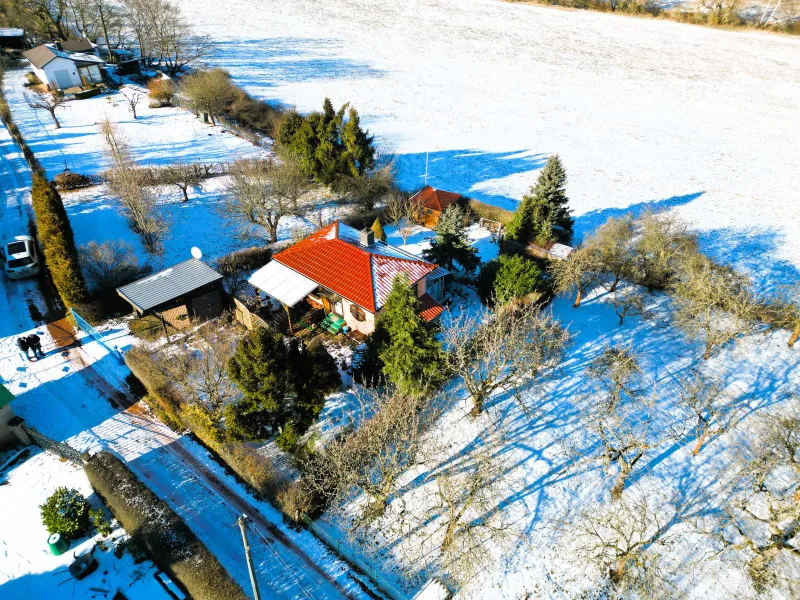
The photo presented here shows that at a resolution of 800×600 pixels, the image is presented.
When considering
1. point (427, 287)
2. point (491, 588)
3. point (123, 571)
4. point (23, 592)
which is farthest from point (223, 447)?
point (427, 287)

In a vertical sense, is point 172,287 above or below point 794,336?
above

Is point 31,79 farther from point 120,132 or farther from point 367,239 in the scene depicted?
point 367,239

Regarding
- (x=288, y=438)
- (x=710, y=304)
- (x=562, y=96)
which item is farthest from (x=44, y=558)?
(x=562, y=96)

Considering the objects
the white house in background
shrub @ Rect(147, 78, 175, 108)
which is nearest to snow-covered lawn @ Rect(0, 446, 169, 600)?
shrub @ Rect(147, 78, 175, 108)

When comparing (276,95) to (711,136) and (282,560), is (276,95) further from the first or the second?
(282,560)

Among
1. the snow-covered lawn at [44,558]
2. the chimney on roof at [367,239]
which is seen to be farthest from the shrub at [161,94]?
the snow-covered lawn at [44,558]
